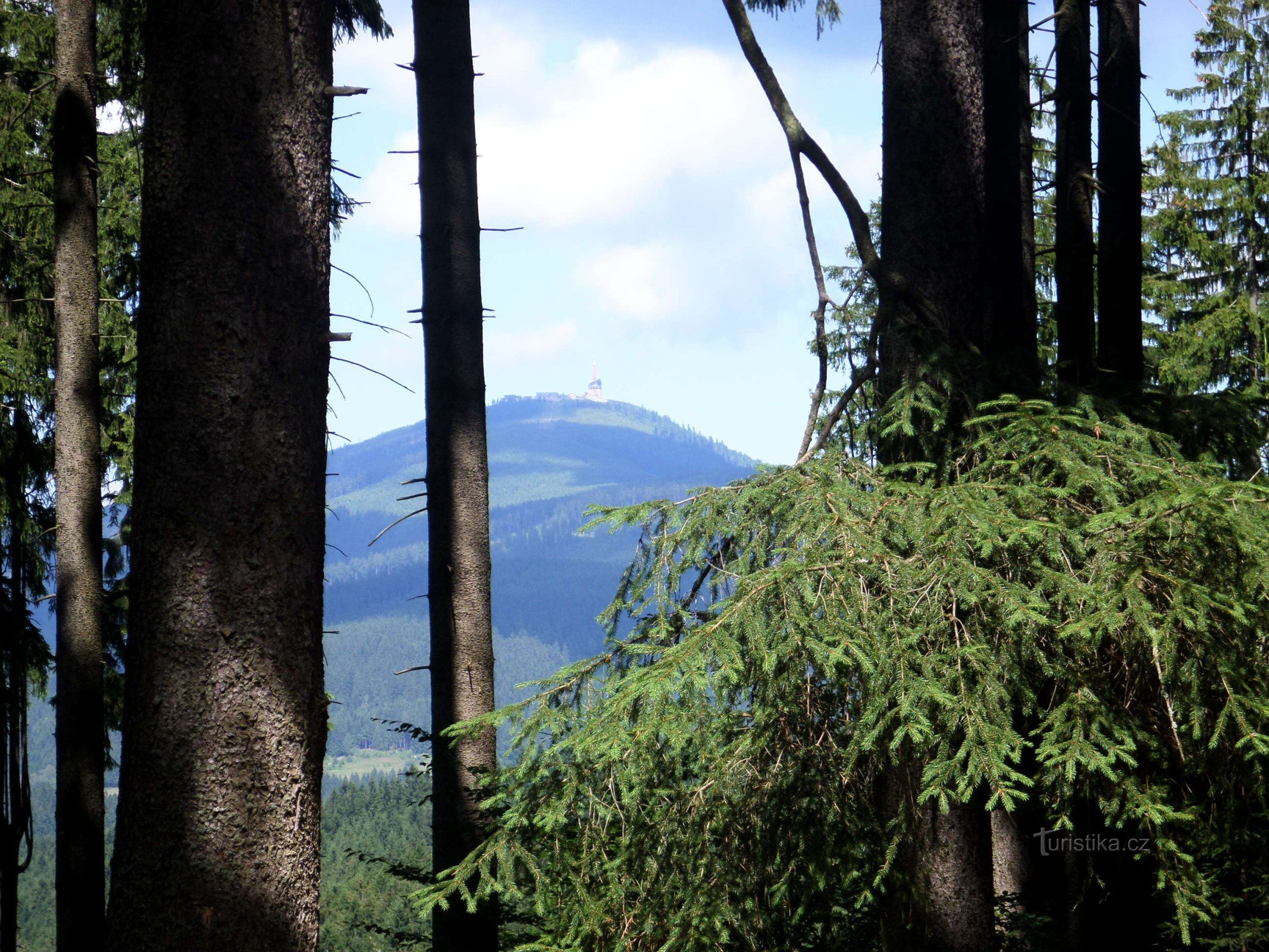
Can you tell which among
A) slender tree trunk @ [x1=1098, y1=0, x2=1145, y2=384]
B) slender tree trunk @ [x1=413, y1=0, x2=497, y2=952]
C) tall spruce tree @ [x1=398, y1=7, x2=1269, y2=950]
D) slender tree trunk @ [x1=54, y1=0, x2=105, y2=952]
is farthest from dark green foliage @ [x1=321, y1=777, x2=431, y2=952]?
tall spruce tree @ [x1=398, y1=7, x2=1269, y2=950]

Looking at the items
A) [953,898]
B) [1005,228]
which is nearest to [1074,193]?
[1005,228]

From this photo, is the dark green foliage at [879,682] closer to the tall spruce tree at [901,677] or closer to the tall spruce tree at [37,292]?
the tall spruce tree at [901,677]

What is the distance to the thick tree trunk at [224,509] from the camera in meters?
2.95

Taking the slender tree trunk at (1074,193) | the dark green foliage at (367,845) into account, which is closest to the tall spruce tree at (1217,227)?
the slender tree trunk at (1074,193)

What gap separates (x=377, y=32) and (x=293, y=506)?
8581mm

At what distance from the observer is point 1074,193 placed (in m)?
6.43

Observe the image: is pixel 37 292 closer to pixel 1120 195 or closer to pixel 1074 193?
pixel 1074 193

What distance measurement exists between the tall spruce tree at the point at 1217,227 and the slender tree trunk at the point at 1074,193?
42.1ft

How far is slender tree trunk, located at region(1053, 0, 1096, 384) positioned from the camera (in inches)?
239

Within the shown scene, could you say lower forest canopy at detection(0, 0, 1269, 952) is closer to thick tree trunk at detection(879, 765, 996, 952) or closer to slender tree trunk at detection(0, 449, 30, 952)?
thick tree trunk at detection(879, 765, 996, 952)

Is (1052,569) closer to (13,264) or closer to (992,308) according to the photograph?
(992,308)

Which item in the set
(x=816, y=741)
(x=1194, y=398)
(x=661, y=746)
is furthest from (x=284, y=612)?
(x=1194, y=398)

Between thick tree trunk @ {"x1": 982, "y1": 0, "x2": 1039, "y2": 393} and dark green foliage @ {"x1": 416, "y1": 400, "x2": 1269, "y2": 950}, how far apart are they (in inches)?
17.1

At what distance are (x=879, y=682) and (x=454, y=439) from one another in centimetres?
385
